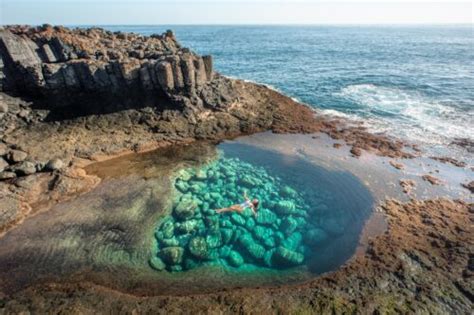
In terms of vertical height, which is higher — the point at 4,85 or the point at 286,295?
the point at 4,85

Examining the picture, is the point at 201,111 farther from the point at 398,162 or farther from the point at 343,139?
the point at 398,162

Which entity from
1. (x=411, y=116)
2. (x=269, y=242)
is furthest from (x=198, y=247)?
(x=411, y=116)

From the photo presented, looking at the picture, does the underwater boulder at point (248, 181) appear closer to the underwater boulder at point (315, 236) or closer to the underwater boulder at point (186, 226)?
the underwater boulder at point (186, 226)

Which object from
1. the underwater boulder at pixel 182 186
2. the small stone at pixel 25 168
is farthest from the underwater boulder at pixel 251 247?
the small stone at pixel 25 168

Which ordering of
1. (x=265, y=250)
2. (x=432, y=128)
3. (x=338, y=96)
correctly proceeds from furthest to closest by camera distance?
1. (x=338, y=96)
2. (x=432, y=128)
3. (x=265, y=250)

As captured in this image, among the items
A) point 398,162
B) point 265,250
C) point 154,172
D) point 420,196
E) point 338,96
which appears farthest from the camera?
point 338,96

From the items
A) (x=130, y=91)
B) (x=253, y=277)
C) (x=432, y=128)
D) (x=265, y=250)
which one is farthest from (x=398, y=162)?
(x=130, y=91)

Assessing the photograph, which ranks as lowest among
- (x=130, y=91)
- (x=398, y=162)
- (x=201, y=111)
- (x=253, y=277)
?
(x=253, y=277)
